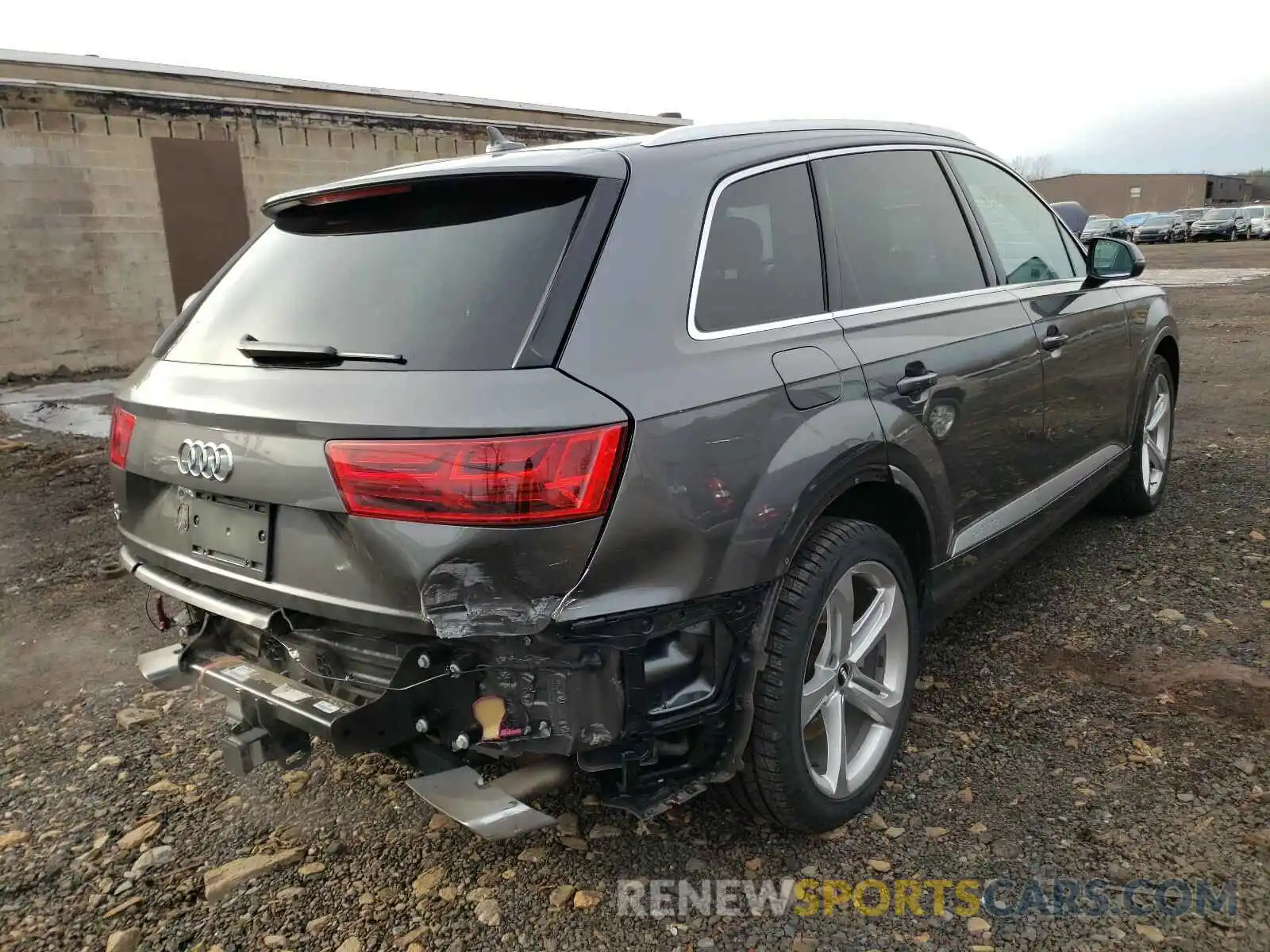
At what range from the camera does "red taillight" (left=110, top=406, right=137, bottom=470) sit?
8.48 feet

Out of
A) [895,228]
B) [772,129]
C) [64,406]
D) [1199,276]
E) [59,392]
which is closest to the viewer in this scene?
[772,129]

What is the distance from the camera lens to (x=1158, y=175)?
246 ft

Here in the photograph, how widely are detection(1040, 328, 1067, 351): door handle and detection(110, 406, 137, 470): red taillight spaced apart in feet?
9.71

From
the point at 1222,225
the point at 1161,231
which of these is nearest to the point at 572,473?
the point at 1222,225

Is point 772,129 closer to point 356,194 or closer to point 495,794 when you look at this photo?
point 356,194

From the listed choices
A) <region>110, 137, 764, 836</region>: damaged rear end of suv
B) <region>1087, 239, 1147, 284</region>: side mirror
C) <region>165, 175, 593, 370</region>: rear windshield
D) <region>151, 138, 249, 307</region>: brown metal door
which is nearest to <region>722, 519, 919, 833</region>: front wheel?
<region>110, 137, 764, 836</region>: damaged rear end of suv

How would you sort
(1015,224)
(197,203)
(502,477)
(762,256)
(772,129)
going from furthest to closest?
(197,203)
(1015,224)
(772,129)
(762,256)
(502,477)

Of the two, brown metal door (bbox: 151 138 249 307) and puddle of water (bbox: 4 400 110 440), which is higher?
brown metal door (bbox: 151 138 249 307)

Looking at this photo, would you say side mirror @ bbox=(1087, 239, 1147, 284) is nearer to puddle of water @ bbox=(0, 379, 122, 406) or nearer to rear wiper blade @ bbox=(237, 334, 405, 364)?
rear wiper blade @ bbox=(237, 334, 405, 364)

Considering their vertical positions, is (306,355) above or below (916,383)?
above

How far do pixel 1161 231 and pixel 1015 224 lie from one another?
44.6 meters

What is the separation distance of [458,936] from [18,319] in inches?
467

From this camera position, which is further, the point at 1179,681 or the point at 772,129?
the point at 1179,681

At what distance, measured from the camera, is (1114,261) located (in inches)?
162
